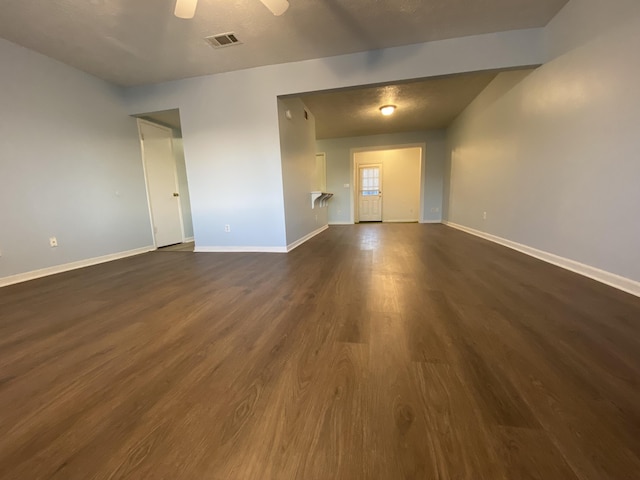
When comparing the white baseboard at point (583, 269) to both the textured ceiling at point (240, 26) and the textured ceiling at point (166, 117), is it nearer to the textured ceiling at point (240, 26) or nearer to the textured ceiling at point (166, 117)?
the textured ceiling at point (240, 26)

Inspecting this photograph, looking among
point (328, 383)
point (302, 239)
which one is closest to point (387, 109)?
point (302, 239)

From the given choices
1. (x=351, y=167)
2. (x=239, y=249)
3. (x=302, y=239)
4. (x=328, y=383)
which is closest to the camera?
(x=328, y=383)

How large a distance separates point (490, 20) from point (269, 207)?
10.3ft

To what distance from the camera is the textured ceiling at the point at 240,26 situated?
2164mm

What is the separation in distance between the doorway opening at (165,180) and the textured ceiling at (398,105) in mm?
2582

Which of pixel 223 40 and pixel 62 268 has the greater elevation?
pixel 223 40

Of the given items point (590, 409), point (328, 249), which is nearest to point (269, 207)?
point (328, 249)

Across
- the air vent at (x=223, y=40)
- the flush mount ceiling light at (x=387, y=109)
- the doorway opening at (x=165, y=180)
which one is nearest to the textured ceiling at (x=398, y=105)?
the flush mount ceiling light at (x=387, y=109)

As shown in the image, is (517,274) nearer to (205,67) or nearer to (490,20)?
(490,20)

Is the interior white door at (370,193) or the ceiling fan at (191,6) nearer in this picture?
the ceiling fan at (191,6)

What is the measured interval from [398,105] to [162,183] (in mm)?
4585

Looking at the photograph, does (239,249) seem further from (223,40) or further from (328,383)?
(328,383)

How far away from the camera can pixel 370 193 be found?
27.8 ft

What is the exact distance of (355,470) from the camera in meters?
0.65
